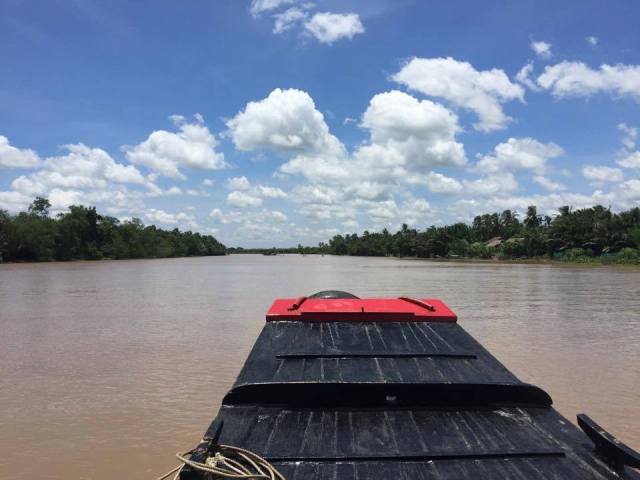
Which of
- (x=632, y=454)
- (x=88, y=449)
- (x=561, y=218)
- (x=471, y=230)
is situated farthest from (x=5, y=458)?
(x=471, y=230)

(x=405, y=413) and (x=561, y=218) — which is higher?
(x=561, y=218)

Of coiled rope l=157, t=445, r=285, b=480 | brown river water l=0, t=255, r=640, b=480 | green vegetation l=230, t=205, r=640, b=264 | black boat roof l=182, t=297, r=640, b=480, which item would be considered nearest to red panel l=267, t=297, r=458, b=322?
black boat roof l=182, t=297, r=640, b=480

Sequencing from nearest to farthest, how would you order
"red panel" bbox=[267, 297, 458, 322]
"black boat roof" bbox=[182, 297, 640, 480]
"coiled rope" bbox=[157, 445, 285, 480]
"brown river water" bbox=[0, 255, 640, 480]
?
"coiled rope" bbox=[157, 445, 285, 480]
"black boat roof" bbox=[182, 297, 640, 480]
"red panel" bbox=[267, 297, 458, 322]
"brown river water" bbox=[0, 255, 640, 480]

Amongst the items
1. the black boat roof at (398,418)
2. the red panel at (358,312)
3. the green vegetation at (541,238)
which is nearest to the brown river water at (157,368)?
the red panel at (358,312)

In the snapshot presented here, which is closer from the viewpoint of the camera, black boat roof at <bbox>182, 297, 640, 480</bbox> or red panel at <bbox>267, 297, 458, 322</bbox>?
Answer: black boat roof at <bbox>182, 297, 640, 480</bbox>

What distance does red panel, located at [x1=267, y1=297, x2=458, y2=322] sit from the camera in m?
4.02

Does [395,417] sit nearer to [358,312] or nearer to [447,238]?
[358,312]

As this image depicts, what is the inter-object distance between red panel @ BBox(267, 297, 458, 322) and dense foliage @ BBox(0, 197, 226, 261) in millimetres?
56936

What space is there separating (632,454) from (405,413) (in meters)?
1.00

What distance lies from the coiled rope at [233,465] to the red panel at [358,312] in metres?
1.95

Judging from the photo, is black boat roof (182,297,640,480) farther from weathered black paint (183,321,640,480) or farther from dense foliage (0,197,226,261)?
dense foliage (0,197,226,261)

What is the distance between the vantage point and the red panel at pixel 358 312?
4020 millimetres

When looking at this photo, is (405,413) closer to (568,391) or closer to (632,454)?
(632,454)

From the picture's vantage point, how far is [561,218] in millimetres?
59281
